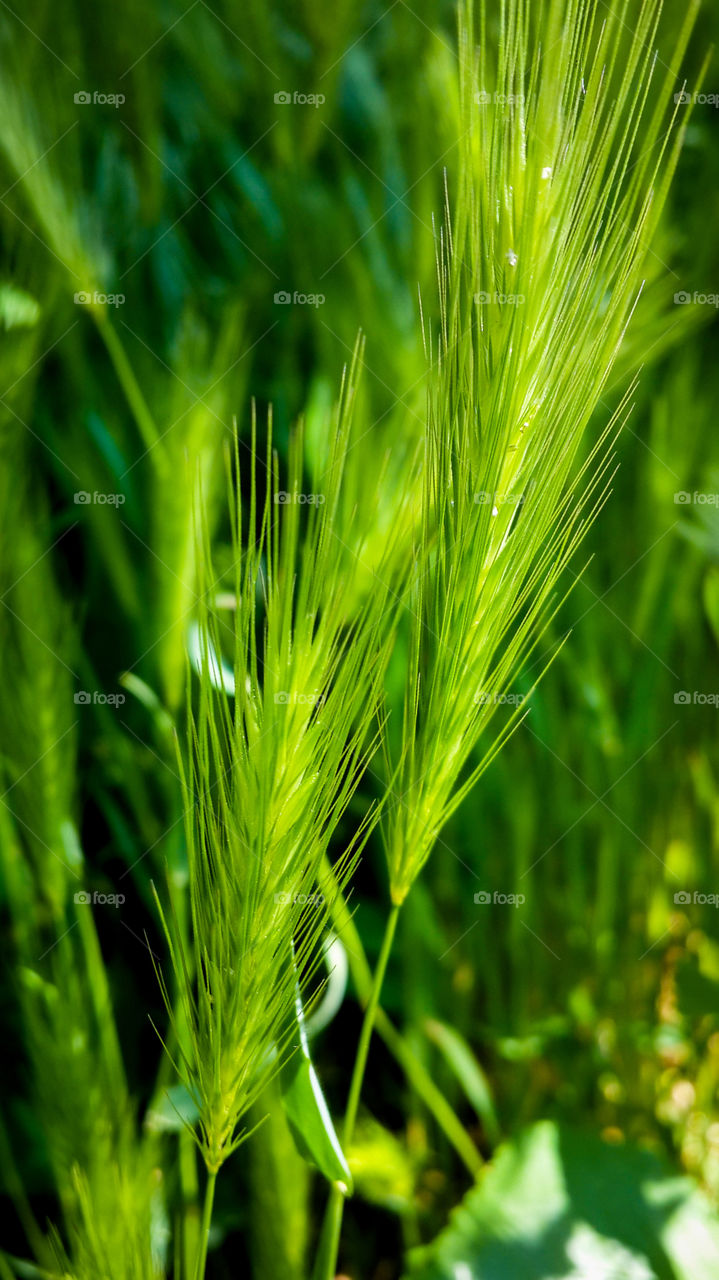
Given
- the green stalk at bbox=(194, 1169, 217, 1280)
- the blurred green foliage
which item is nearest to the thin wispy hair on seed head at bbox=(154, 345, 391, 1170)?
the green stalk at bbox=(194, 1169, 217, 1280)

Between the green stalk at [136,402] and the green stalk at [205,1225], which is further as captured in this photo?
the green stalk at [136,402]

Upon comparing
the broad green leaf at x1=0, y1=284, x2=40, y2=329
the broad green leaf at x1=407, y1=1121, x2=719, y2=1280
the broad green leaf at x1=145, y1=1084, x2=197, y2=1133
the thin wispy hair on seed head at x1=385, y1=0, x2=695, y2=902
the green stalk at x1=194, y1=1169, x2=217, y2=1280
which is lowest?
the broad green leaf at x1=407, y1=1121, x2=719, y2=1280

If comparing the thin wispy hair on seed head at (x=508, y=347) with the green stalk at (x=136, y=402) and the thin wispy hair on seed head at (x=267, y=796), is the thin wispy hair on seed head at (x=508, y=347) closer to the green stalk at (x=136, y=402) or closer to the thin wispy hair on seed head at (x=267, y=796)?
the thin wispy hair on seed head at (x=267, y=796)

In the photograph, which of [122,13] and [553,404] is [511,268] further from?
[122,13]

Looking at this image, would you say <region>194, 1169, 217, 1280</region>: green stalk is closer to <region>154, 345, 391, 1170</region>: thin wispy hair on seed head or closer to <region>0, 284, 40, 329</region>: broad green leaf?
<region>154, 345, 391, 1170</region>: thin wispy hair on seed head

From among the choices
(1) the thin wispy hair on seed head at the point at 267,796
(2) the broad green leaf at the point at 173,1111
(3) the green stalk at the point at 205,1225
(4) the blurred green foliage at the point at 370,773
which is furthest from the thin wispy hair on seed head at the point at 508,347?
(2) the broad green leaf at the point at 173,1111

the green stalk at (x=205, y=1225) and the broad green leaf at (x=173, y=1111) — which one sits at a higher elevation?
the green stalk at (x=205, y=1225)

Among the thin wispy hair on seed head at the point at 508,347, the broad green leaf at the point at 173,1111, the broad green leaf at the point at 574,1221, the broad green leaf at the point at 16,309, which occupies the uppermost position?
the broad green leaf at the point at 16,309

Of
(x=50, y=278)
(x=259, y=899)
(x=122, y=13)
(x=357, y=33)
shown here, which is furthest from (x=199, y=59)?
(x=259, y=899)
